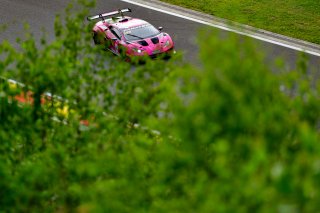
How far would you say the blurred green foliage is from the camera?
5414 mm

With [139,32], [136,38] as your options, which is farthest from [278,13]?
[136,38]

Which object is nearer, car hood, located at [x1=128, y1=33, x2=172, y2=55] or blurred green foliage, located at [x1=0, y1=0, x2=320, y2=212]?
blurred green foliage, located at [x1=0, y1=0, x2=320, y2=212]

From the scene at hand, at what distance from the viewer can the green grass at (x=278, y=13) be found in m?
23.7

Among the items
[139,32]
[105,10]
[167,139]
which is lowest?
[105,10]

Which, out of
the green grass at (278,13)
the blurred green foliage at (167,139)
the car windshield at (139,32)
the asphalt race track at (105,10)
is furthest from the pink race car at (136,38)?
the blurred green foliage at (167,139)

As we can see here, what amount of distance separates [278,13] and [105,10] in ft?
21.8

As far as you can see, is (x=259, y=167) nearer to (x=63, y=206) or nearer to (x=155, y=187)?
(x=155, y=187)

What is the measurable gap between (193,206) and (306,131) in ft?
4.44

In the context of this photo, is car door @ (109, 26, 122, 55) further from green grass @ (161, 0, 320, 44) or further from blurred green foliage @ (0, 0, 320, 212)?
blurred green foliage @ (0, 0, 320, 212)

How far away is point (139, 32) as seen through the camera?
20.8 metres

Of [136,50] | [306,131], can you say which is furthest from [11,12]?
[306,131]

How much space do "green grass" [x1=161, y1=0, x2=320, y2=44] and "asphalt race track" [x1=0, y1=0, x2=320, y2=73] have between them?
1.17 m

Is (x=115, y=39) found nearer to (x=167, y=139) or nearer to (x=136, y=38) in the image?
Result: (x=136, y=38)

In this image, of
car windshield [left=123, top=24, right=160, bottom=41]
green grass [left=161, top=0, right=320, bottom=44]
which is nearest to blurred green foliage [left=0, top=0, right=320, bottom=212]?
car windshield [left=123, top=24, right=160, bottom=41]
